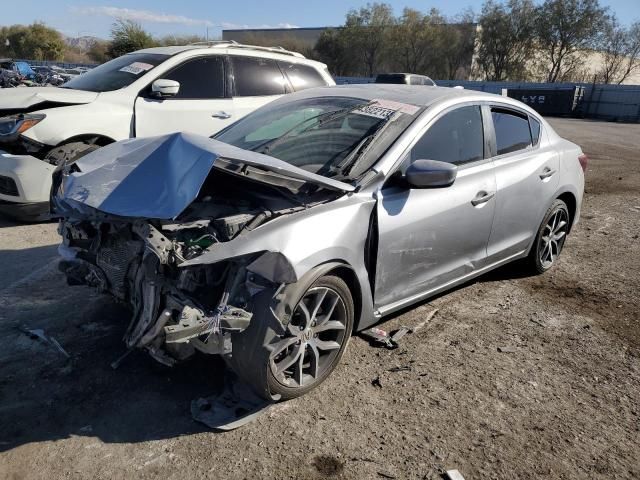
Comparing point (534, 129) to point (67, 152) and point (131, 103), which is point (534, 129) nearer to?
point (131, 103)

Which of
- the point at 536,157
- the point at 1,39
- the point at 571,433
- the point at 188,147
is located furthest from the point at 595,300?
the point at 1,39

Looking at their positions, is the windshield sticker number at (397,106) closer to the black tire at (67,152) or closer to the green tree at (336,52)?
the black tire at (67,152)

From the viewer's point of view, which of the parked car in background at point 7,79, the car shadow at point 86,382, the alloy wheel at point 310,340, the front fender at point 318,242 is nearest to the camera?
the front fender at point 318,242

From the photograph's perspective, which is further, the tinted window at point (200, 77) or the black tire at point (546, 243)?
the tinted window at point (200, 77)

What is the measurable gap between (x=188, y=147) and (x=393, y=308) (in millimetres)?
1685

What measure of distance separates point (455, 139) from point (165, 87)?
146 inches

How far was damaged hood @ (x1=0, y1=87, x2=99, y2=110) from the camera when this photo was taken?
19.1 ft

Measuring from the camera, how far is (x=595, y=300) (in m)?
4.71

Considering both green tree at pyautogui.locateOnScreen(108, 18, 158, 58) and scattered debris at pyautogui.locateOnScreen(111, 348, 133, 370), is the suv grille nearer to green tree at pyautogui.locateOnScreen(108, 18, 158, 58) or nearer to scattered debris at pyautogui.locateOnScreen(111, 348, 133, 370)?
scattered debris at pyautogui.locateOnScreen(111, 348, 133, 370)

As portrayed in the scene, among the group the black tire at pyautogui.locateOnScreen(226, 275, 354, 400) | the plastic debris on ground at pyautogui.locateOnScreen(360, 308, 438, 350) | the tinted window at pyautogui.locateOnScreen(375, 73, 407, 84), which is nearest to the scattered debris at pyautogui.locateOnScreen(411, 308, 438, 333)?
the plastic debris on ground at pyautogui.locateOnScreen(360, 308, 438, 350)

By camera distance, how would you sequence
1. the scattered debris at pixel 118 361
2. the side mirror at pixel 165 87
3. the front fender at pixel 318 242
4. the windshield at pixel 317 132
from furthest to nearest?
the side mirror at pixel 165 87 → the windshield at pixel 317 132 → the scattered debris at pixel 118 361 → the front fender at pixel 318 242

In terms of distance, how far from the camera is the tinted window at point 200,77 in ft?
21.4

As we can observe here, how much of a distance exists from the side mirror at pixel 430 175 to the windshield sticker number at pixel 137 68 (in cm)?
444

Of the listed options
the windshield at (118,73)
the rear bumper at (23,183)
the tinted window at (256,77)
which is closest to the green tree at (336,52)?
the tinted window at (256,77)
